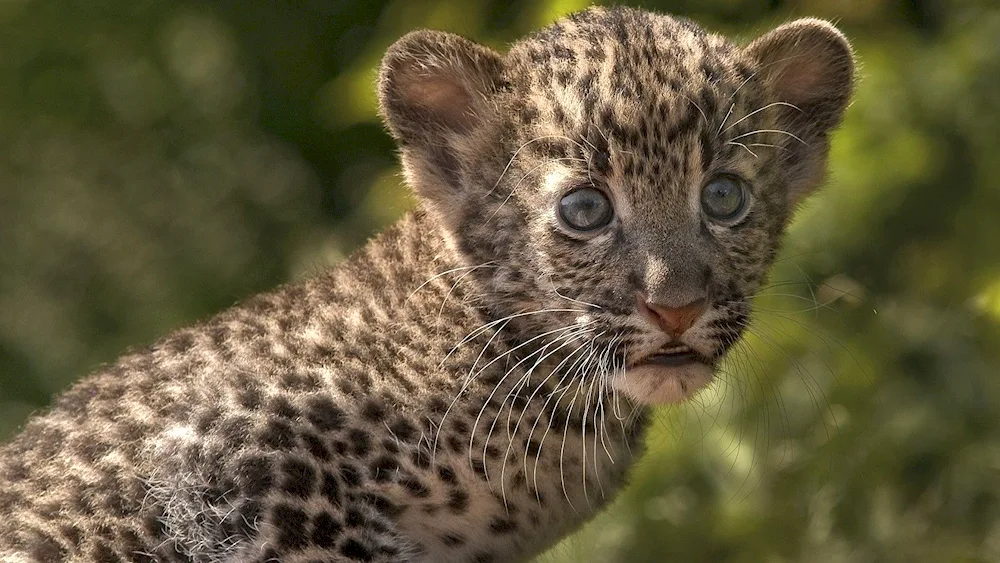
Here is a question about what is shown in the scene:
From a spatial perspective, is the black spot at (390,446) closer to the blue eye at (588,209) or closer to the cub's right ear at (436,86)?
the blue eye at (588,209)

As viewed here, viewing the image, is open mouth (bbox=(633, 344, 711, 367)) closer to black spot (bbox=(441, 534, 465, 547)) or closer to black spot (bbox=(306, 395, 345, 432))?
black spot (bbox=(441, 534, 465, 547))

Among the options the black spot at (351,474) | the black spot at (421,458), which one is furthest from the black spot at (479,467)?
the black spot at (351,474)

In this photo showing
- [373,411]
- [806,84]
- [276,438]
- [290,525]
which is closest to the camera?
[290,525]

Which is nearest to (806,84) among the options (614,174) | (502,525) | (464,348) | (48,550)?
(614,174)

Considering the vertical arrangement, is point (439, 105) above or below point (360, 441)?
above

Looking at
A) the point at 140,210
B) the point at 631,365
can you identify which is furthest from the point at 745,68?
the point at 140,210

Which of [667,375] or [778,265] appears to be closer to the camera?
[667,375]

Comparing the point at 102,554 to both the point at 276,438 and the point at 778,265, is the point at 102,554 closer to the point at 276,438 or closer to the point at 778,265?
the point at 276,438

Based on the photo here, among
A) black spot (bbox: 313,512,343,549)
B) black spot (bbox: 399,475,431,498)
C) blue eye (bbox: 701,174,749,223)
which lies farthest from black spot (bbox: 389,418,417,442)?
blue eye (bbox: 701,174,749,223)
